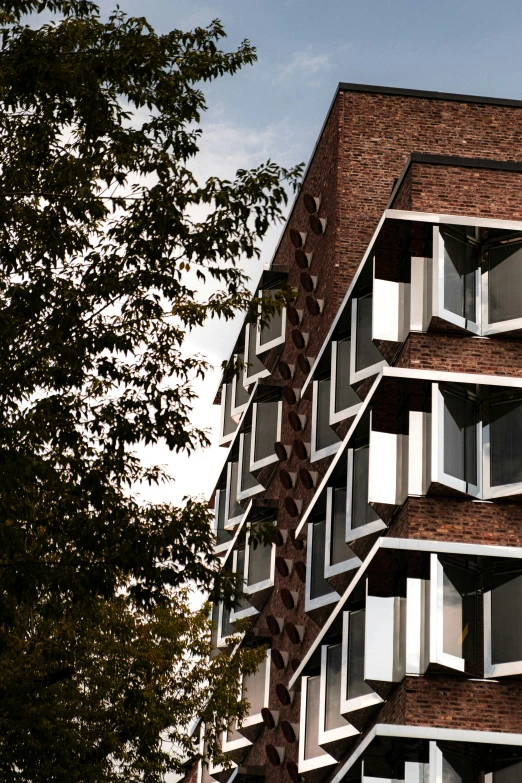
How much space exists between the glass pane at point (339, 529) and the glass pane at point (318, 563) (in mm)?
1294

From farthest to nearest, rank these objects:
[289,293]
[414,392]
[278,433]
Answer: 1. [278,433]
2. [414,392]
3. [289,293]

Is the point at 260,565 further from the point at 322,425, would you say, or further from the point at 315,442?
the point at 322,425

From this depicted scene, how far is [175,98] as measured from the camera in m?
17.3

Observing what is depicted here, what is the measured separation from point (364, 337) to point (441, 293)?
3.23 meters

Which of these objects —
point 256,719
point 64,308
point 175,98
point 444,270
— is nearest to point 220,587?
point 64,308

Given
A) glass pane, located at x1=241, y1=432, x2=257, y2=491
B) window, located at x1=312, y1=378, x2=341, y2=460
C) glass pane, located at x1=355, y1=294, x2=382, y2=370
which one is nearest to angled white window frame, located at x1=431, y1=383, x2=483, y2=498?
glass pane, located at x1=355, y1=294, x2=382, y2=370

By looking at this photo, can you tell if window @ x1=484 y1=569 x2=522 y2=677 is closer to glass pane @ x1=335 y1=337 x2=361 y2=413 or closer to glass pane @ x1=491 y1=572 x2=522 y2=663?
glass pane @ x1=491 y1=572 x2=522 y2=663

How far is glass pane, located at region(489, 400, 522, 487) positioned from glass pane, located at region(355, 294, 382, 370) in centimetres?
358

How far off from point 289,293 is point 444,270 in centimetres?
557

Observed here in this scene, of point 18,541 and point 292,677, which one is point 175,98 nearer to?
point 18,541

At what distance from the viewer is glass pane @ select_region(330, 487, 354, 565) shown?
26.8 meters

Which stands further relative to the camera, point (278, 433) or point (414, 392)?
point (278, 433)

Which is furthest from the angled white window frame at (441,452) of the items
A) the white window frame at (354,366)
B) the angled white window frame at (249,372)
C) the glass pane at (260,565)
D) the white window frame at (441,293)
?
the angled white window frame at (249,372)

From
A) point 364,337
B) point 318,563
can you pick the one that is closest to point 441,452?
point 364,337
